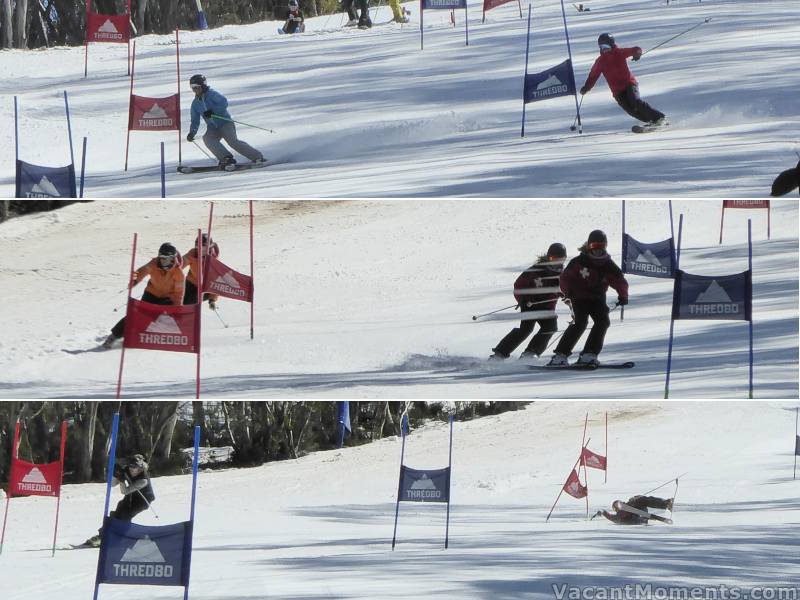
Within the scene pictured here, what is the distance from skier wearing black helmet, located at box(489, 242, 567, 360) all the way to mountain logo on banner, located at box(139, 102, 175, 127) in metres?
4.24

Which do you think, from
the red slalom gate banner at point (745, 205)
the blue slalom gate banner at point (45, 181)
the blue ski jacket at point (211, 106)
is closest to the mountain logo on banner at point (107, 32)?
the blue ski jacket at point (211, 106)

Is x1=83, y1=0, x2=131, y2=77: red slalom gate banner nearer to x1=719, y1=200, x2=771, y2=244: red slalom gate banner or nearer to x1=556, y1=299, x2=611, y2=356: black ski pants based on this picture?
x1=719, y1=200, x2=771, y2=244: red slalom gate banner

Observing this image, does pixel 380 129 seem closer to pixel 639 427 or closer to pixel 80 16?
pixel 639 427

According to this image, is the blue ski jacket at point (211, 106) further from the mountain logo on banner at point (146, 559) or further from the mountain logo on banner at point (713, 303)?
the mountain logo on banner at point (146, 559)

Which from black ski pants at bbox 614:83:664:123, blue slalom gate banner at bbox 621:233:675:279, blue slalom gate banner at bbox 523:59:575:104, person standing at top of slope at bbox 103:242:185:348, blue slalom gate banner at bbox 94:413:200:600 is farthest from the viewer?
black ski pants at bbox 614:83:664:123

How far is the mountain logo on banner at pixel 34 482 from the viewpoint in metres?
10.8

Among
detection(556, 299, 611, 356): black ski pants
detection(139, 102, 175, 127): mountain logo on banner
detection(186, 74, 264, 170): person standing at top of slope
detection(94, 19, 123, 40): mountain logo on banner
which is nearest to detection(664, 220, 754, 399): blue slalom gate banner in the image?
detection(556, 299, 611, 356): black ski pants

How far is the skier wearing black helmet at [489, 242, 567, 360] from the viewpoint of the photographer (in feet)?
28.2

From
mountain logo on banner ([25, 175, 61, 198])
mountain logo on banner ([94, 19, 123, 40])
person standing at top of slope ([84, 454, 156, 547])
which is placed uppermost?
mountain logo on banner ([94, 19, 123, 40])

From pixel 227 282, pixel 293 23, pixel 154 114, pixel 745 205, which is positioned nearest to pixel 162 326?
pixel 227 282

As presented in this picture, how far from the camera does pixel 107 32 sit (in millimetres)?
18172

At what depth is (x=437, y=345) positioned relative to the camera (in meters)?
9.01

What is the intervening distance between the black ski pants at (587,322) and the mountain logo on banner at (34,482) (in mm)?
4813

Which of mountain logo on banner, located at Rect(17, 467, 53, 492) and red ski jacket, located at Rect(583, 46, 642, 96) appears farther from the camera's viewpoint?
red ski jacket, located at Rect(583, 46, 642, 96)
